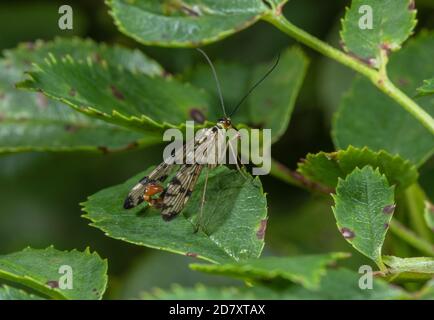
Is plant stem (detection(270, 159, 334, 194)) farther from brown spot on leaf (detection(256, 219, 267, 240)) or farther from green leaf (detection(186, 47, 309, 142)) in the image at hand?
brown spot on leaf (detection(256, 219, 267, 240))

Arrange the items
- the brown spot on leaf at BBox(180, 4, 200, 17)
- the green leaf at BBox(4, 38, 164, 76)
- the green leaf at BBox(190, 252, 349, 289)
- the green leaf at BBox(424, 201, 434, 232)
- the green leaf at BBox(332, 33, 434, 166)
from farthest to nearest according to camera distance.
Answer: the green leaf at BBox(4, 38, 164, 76), the green leaf at BBox(332, 33, 434, 166), the brown spot on leaf at BBox(180, 4, 200, 17), the green leaf at BBox(424, 201, 434, 232), the green leaf at BBox(190, 252, 349, 289)

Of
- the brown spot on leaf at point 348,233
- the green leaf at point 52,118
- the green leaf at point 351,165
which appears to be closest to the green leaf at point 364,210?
the brown spot on leaf at point 348,233

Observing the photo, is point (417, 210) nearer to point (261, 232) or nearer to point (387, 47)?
point (387, 47)

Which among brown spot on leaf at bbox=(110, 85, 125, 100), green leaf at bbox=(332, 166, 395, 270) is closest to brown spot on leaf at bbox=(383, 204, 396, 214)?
green leaf at bbox=(332, 166, 395, 270)

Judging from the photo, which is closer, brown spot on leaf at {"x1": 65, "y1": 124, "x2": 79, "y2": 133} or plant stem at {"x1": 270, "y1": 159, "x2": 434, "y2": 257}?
plant stem at {"x1": 270, "y1": 159, "x2": 434, "y2": 257}

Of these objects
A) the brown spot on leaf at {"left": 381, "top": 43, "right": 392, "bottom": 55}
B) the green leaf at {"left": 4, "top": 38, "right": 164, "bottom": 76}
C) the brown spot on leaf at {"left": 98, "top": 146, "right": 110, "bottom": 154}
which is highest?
the green leaf at {"left": 4, "top": 38, "right": 164, "bottom": 76}

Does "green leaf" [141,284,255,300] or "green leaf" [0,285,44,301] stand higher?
"green leaf" [0,285,44,301]
